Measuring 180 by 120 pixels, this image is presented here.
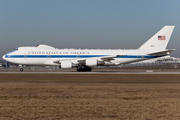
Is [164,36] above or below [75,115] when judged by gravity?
above

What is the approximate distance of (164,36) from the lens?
47.8m

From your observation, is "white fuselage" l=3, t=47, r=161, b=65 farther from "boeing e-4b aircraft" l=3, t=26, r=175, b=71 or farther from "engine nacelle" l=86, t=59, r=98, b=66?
"engine nacelle" l=86, t=59, r=98, b=66

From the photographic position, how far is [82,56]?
45.8 meters

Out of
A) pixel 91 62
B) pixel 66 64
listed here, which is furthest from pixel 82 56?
pixel 66 64

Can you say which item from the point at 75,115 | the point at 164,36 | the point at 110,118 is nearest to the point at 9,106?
the point at 75,115

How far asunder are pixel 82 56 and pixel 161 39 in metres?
15.1

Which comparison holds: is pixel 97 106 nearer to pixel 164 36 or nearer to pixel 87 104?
pixel 87 104

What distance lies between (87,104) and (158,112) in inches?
124

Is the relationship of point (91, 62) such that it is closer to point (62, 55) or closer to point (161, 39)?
point (62, 55)

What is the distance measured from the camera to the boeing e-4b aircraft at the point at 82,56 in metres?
44.5

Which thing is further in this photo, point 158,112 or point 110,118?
point 158,112

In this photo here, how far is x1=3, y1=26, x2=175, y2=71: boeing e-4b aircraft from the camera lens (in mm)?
44481

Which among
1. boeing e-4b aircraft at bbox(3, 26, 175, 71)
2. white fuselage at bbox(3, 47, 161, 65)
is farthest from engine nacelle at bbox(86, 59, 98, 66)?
white fuselage at bbox(3, 47, 161, 65)

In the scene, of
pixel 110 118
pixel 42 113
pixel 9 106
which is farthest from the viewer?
pixel 9 106
